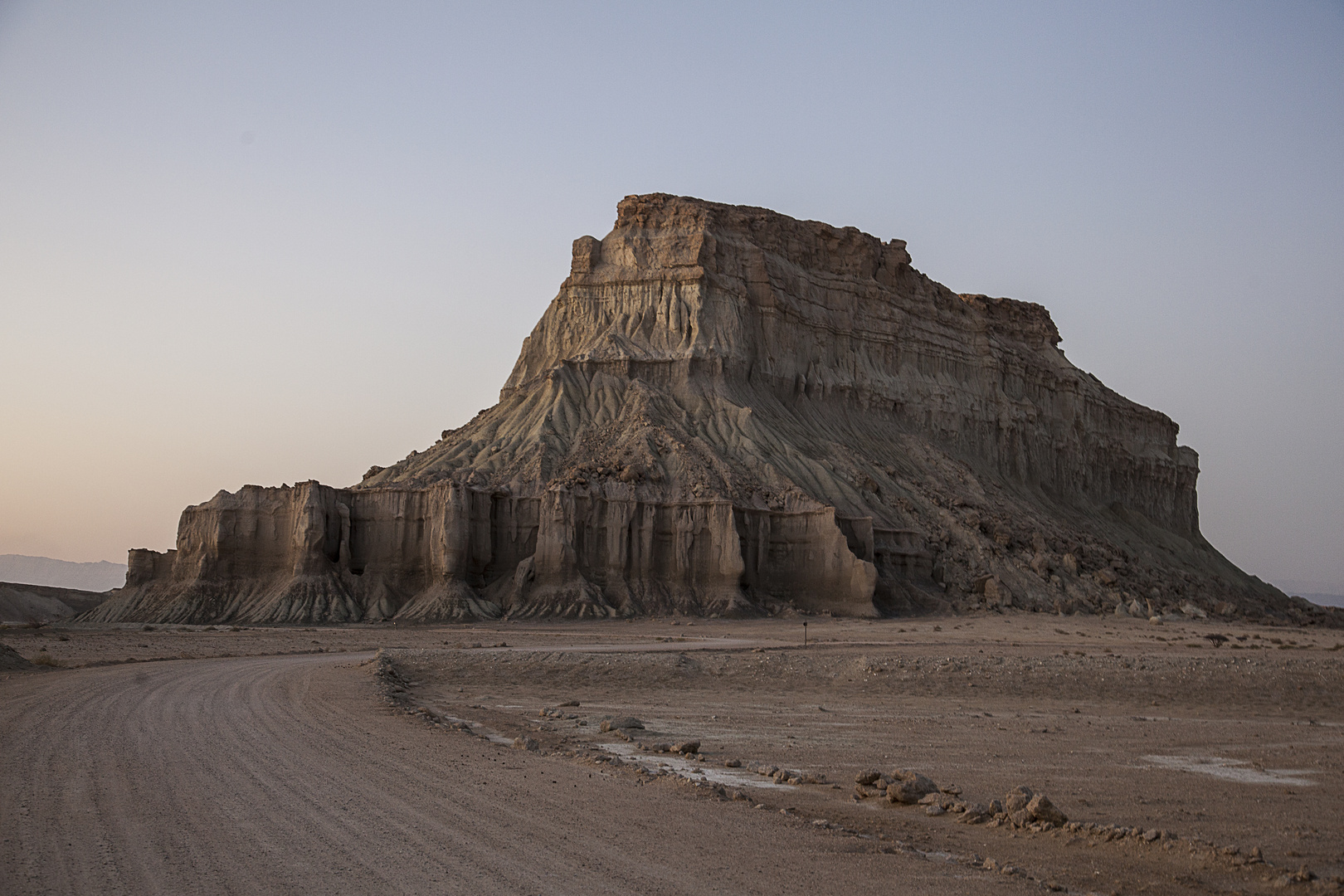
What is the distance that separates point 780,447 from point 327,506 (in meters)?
28.6

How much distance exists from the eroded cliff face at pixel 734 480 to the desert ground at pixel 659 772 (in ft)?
80.4

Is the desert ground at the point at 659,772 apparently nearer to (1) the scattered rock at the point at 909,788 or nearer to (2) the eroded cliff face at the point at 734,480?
(1) the scattered rock at the point at 909,788

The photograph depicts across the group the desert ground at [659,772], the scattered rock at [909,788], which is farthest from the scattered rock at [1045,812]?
the scattered rock at [909,788]

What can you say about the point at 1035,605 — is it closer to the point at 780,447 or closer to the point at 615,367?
the point at 780,447

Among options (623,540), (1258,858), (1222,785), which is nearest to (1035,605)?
(623,540)

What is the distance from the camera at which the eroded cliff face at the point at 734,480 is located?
54344mm

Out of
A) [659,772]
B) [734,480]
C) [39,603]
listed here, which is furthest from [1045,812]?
[39,603]

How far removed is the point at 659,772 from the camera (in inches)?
536

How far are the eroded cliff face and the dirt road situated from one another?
37.1 metres

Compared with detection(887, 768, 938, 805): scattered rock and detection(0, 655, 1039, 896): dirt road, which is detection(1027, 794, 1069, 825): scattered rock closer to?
detection(887, 768, 938, 805): scattered rock

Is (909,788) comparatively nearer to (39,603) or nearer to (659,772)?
(659,772)

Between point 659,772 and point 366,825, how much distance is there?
4433 millimetres

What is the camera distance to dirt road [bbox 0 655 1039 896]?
28.3 ft

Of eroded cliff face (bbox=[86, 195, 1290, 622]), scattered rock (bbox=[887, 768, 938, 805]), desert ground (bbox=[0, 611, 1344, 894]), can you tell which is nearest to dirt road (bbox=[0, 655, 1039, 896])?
desert ground (bbox=[0, 611, 1344, 894])
